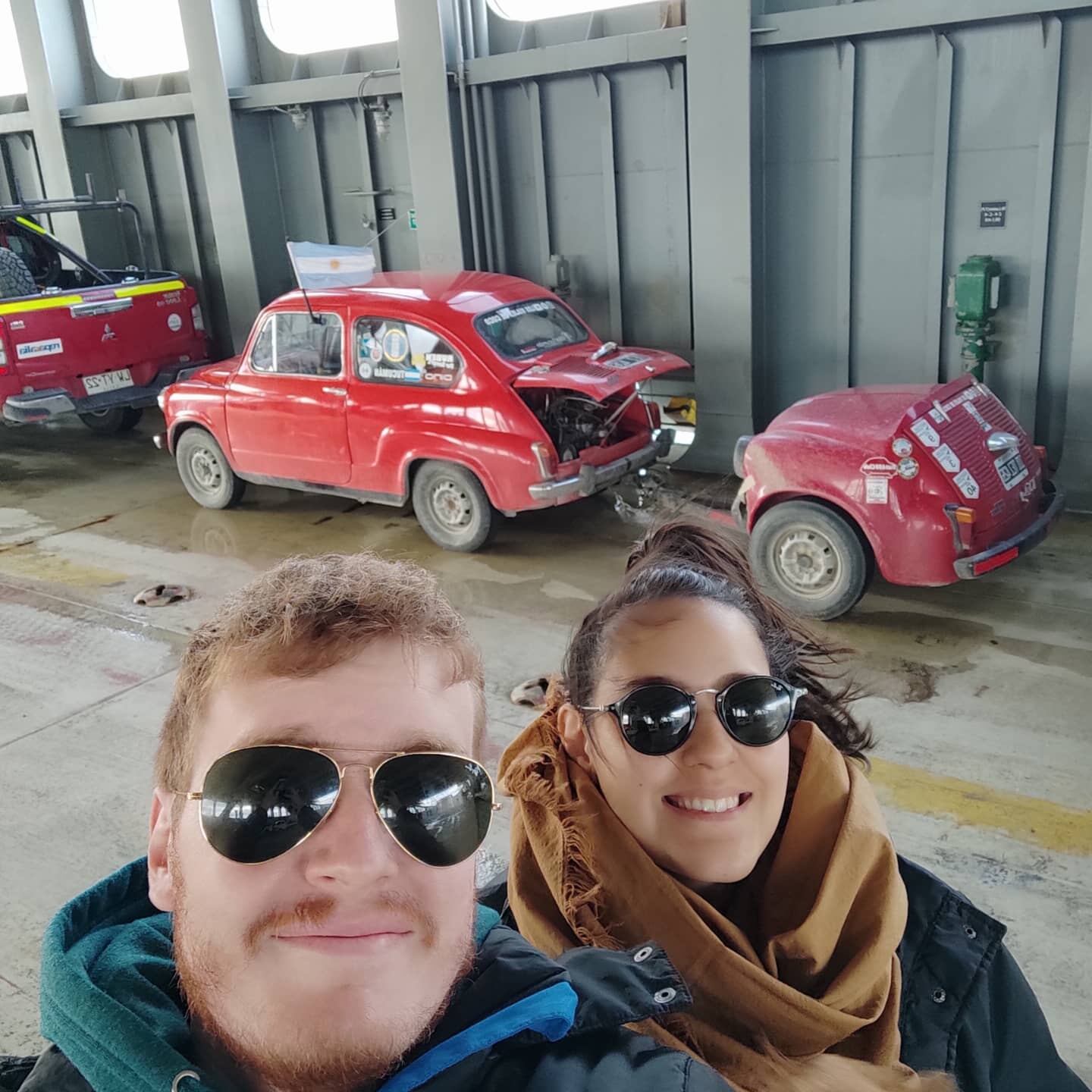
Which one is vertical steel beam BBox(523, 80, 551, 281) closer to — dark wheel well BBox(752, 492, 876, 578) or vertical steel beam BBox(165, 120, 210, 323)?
vertical steel beam BBox(165, 120, 210, 323)

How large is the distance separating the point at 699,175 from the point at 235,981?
824 cm

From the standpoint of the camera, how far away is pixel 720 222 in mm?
8555

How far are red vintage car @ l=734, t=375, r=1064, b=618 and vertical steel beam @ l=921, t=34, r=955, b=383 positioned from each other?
6.87 feet

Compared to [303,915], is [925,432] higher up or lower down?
lower down

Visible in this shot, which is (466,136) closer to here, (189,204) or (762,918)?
(189,204)

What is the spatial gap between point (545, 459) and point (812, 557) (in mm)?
1859

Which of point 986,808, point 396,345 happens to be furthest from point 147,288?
point 986,808

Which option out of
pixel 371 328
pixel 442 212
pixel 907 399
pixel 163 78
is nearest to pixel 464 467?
pixel 371 328

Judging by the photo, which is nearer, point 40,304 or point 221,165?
point 40,304

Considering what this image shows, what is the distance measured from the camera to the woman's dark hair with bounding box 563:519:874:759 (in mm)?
1835

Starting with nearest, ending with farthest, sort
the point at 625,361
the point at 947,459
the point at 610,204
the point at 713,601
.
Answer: the point at 713,601 < the point at 947,459 < the point at 625,361 < the point at 610,204

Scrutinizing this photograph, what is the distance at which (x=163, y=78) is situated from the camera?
1250 centimetres

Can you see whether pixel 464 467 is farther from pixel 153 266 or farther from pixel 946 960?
pixel 153 266

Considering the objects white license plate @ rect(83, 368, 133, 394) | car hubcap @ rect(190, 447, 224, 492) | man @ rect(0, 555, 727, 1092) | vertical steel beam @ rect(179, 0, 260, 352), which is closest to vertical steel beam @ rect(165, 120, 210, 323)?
vertical steel beam @ rect(179, 0, 260, 352)
